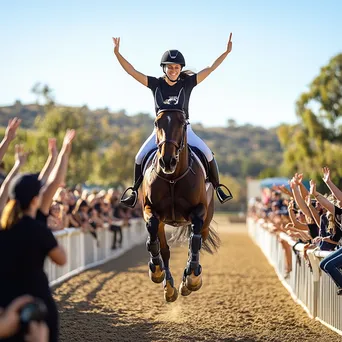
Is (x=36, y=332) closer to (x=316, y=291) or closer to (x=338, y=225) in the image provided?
(x=338, y=225)

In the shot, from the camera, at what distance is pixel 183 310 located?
12844 millimetres

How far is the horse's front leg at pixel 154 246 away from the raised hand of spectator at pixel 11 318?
4.82 metres

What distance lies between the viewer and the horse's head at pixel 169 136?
365 inches

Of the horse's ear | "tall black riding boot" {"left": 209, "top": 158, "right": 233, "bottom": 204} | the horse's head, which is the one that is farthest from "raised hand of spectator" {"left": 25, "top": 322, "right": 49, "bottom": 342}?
"tall black riding boot" {"left": 209, "top": 158, "right": 233, "bottom": 204}

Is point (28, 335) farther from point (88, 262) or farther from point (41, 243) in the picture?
point (88, 262)

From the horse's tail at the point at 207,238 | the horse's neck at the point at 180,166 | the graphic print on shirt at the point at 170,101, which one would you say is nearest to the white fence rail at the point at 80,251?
the horse's tail at the point at 207,238

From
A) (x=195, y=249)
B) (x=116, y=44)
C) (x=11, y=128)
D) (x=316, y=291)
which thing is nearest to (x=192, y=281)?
(x=195, y=249)

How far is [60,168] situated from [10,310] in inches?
59.7

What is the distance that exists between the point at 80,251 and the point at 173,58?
10141 millimetres

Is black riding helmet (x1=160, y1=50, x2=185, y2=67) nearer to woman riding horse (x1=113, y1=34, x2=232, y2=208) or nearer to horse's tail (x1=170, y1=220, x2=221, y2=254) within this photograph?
woman riding horse (x1=113, y1=34, x2=232, y2=208)

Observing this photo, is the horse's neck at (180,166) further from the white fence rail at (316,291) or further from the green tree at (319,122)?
the green tree at (319,122)

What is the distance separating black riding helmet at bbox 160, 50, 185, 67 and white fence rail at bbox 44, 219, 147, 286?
572cm

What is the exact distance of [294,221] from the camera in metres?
12.8

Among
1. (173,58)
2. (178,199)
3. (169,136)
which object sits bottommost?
(178,199)
